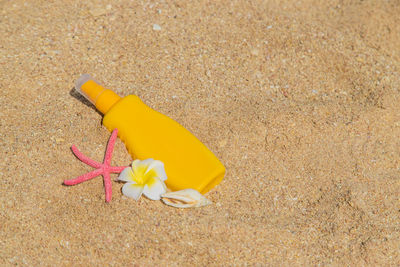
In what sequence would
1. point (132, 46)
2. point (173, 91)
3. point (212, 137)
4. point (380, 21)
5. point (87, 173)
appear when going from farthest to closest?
point (380, 21) → point (132, 46) → point (173, 91) → point (212, 137) → point (87, 173)

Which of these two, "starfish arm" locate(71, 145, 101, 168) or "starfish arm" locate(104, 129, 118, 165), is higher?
"starfish arm" locate(104, 129, 118, 165)

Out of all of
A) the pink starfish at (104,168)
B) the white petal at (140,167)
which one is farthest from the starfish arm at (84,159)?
the white petal at (140,167)

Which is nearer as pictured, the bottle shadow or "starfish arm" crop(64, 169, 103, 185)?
"starfish arm" crop(64, 169, 103, 185)

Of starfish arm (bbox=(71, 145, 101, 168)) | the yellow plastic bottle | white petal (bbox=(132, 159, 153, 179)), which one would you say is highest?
the yellow plastic bottle

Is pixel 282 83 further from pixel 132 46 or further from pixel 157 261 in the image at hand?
pixel 157 261

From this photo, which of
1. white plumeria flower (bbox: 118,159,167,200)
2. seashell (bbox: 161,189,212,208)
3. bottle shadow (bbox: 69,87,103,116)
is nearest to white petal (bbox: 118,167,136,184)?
white plumeria flower (bbox: 118,159,167,200)

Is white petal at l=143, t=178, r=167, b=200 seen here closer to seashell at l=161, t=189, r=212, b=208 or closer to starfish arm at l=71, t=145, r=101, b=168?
seashell at l=161, t=189, r=212, b=208

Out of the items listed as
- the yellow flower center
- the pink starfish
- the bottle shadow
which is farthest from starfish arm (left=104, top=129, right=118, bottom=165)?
the bottle shadow

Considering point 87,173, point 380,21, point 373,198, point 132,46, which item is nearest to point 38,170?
point 87,173
